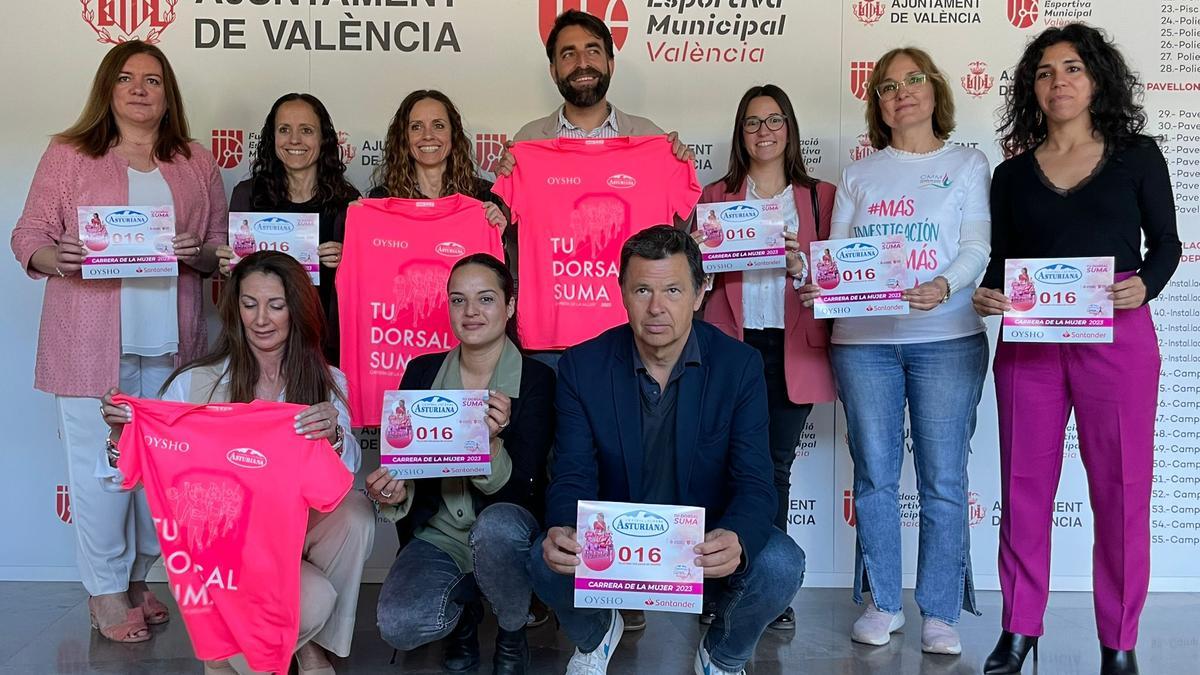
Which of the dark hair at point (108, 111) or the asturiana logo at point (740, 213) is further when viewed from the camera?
the dark hair at point (108, 111)

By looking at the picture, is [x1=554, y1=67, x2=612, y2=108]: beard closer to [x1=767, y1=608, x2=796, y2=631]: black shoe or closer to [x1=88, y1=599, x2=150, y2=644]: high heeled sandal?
[x1=767, y1=608, x2=796, y2=631]: black shoe

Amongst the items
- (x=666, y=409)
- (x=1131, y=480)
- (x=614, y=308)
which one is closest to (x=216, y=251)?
(x=614, y=308)

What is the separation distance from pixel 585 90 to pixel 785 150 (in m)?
0.84

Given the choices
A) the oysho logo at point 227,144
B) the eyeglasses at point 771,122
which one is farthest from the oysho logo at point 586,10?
the oysho logo at point 227,144

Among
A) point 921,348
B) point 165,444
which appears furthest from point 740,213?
point 165,444

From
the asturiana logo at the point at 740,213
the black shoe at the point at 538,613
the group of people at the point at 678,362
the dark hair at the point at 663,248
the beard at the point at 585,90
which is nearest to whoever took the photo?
the dark hair at the point at 663,248

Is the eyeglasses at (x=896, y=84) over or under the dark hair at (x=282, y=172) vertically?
over

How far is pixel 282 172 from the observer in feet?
13.6

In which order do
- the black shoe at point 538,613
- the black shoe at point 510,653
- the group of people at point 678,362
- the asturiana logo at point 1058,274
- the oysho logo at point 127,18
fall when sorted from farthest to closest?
the oysho logo at point 127,18 → the black shoe at point 538,613 → the black shoe at point 510,653 → the asturiana logo at point 1058,274 → the group of people at point 678,362

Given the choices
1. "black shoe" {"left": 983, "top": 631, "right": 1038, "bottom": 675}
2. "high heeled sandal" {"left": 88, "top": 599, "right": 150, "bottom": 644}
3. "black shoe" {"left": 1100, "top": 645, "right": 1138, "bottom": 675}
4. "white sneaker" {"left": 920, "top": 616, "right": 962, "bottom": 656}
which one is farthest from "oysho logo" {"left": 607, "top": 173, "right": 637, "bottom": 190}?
"high heeled sandal" {"left": 88, "top": 599, "right": 150, "bottom": 644}

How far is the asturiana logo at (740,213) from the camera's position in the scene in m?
3.77

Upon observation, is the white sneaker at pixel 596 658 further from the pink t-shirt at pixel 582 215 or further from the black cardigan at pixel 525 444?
the pink t-shirt at pixel 582 215

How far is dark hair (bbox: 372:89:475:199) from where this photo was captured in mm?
4043

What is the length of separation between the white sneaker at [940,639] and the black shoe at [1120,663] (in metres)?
0.50
